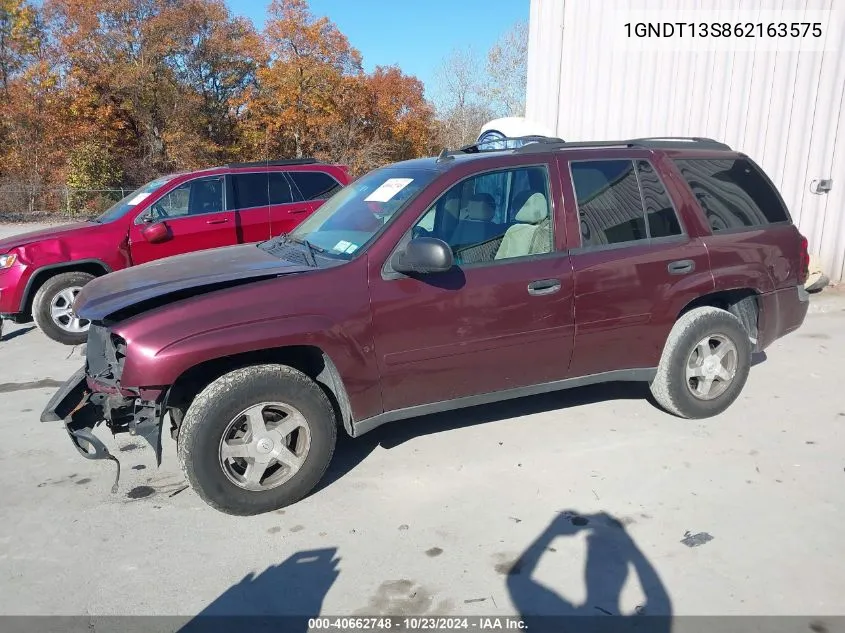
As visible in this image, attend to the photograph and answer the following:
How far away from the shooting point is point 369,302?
11.3ft

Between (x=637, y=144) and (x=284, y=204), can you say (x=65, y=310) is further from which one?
(x=637, y=144)

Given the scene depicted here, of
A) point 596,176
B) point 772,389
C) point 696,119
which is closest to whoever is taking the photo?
point 596,176

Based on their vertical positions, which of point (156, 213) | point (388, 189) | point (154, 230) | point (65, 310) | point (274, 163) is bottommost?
point (65, 310)

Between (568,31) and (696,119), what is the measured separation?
2311 mm

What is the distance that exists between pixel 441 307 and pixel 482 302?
0.25m

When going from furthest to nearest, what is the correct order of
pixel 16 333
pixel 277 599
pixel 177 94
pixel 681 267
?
pixel 177 94, pixel 16 333, pixel 681 267, pixel 277 599

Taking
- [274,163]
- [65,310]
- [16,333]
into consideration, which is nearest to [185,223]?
[274,163]

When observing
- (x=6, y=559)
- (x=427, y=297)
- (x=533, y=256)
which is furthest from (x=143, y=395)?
(x=533, y=256)

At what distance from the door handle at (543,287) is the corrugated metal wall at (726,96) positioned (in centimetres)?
642

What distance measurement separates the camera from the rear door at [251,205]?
7781 mm

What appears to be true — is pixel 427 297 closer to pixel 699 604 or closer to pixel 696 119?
pixel 699 604

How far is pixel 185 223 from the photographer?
295 inches

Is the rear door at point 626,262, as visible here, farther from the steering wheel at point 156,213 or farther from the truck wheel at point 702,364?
the steering wheel at point 156,213

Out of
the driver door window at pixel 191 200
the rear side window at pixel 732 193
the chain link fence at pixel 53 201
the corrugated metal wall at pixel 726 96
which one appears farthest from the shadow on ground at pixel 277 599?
the chain link fence at pixel 53 201
